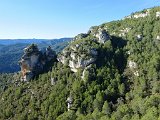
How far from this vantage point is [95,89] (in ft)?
561

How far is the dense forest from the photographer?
155 meters

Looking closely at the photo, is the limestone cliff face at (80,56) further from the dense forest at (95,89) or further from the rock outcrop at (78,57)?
the dense forest at (95,89)

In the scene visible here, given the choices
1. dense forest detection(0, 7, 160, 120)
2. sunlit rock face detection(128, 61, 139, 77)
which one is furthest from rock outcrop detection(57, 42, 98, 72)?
sunlit rock face detection(128, 61, 139, 77)

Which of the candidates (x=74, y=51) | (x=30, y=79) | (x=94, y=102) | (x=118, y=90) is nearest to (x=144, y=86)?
(x=118, y=90)

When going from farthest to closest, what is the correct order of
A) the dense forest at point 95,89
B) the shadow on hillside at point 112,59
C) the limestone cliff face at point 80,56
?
1. the shadow on hillside at point 112,59
2. the limestone cliff face at point 80,56
3. the dense forest at point 95,89

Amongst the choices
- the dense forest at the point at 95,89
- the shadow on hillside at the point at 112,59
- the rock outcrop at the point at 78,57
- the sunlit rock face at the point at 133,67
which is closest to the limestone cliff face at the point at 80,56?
the rock outcrop at the point at 78,57

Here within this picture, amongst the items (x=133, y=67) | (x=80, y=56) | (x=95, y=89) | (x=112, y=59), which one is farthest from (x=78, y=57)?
(x=133, y=67)

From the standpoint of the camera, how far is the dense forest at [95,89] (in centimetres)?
15500

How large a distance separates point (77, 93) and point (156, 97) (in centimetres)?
4546

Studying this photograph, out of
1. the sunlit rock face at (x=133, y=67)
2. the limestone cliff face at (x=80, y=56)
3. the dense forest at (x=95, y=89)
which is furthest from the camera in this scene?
the limestone cliff face at (x=80, y=56)

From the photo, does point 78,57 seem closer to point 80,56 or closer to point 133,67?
point 80,56

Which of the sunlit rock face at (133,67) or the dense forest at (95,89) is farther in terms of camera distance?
the sunlit rock face at (133,67)

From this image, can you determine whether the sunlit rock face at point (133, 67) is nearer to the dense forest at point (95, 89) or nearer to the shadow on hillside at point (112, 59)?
the dense forest at point (95, 89)

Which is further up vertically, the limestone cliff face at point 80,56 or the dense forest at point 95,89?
the limestone cliff face at point 80,56
